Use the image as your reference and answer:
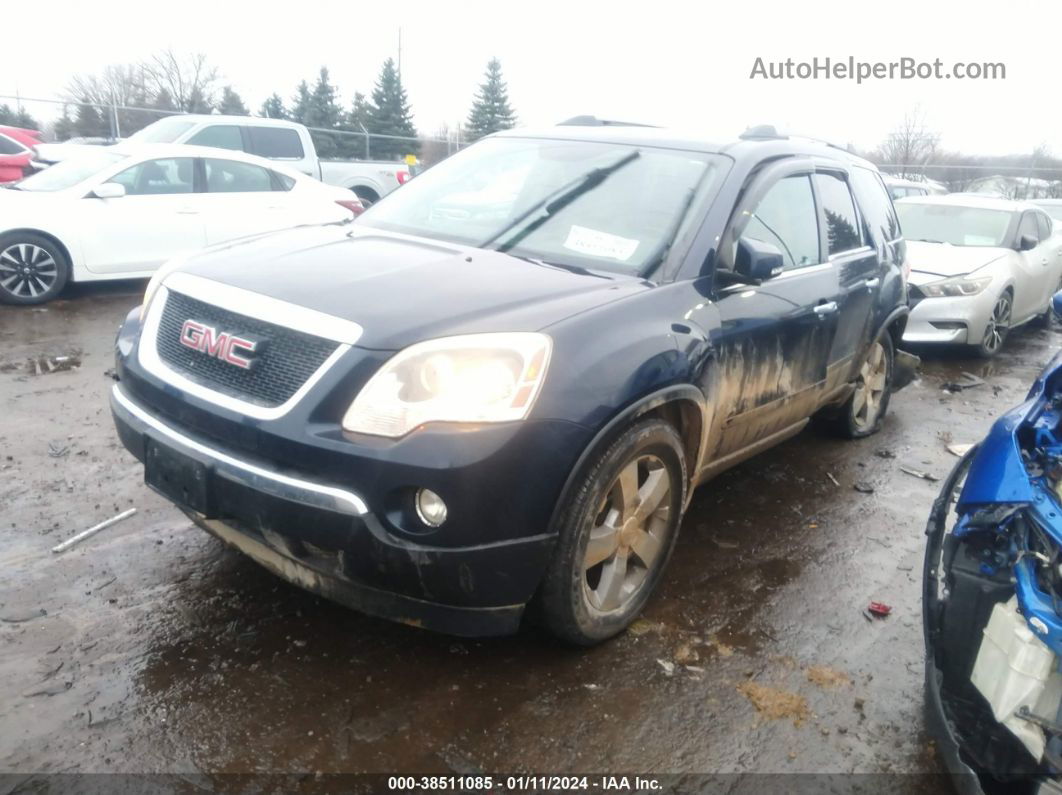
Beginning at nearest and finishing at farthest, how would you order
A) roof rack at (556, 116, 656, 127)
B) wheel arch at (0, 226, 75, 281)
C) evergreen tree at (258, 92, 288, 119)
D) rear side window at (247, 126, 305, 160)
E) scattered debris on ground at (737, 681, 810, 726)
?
scattered debris on ground at (737, 681, 810, 726), roof rack at (556, 116, 656, 127), wheel arch at (0, 226, 75, 281), rear side window at (247, 126, 305, 160), evergreen tree at (258, 92, 288, 119)

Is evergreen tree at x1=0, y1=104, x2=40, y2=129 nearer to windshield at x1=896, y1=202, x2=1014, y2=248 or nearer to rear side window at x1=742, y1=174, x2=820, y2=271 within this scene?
windshield at x1=896, y1=202, x2=1014, y2=248

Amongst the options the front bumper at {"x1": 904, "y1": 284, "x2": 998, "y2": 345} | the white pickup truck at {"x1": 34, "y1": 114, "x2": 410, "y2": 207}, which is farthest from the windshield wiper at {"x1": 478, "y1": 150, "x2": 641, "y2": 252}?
the white pickup truck at {"x1": 34, "y1": 114, "x2": 410, "y2": 207}

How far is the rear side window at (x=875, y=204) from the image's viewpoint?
5.00 m

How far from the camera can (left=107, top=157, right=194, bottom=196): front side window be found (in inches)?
337

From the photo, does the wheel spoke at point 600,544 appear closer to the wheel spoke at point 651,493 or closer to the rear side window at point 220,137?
the wheel spoke at point 651,493

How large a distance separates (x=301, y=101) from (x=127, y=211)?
38862 millimetres

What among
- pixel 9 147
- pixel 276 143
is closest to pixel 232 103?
pixel 9 147

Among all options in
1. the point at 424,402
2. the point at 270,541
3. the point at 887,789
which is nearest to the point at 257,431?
the point at 270,541

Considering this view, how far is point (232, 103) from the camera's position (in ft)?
152

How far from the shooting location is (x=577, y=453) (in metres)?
2.63

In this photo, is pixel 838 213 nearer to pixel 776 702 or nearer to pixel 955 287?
pixel 776 702

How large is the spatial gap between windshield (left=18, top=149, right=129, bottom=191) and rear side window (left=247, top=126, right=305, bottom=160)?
4.06m

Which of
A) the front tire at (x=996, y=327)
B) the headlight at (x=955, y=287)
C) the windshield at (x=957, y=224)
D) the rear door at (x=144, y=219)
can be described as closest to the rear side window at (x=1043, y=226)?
the windshield at (x=957, y=224)

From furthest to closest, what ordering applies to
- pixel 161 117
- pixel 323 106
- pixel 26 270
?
pixel 323 106 → pixel 161 117 → pixel 26 270
